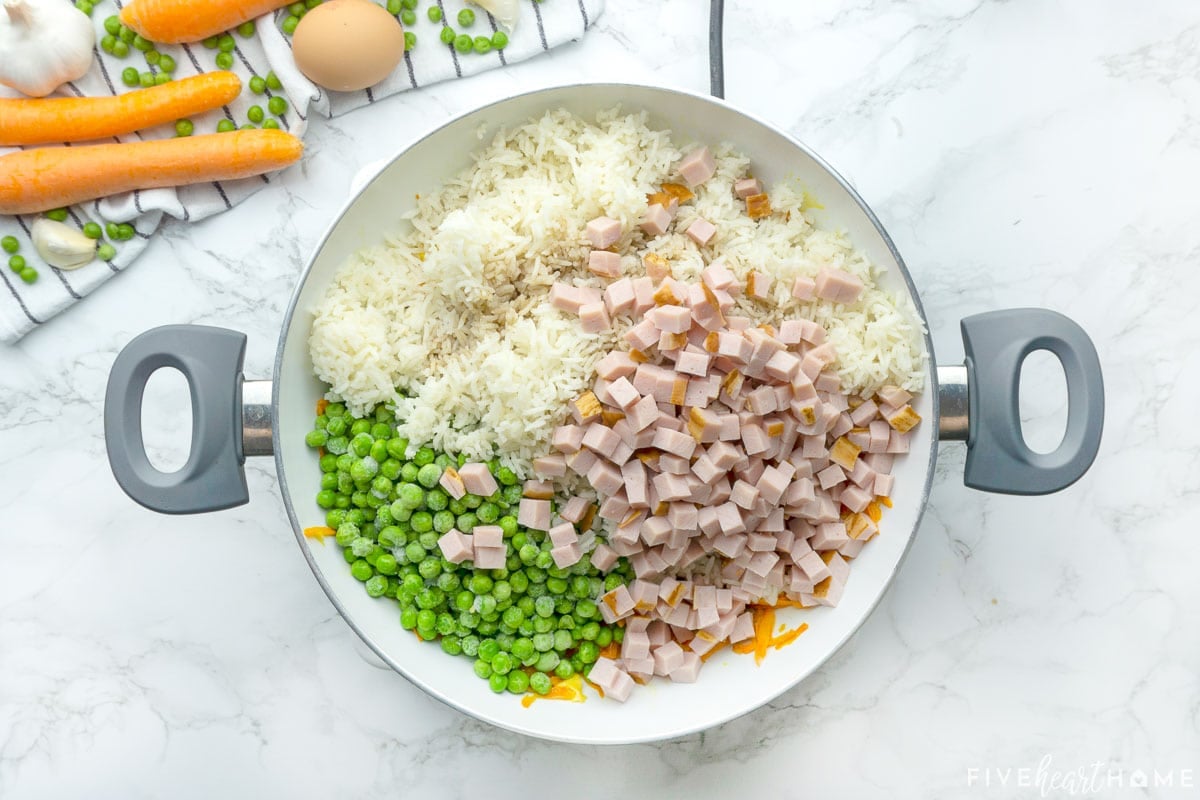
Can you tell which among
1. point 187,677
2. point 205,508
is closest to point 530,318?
point 205,508

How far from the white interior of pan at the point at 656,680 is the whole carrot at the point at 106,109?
1.87 ft

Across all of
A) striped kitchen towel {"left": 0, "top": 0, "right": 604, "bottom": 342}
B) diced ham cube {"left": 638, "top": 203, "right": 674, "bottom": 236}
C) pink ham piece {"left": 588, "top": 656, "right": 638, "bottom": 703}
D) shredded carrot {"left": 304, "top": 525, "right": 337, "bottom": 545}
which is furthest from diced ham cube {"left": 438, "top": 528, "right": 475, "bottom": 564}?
striped kitchen towel {"left": 0, "top": 0, "right": 604, "bottom": 342}

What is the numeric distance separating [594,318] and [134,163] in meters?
1.15

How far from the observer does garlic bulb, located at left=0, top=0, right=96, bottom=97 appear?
6.39ft

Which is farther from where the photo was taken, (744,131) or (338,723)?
(338,723)

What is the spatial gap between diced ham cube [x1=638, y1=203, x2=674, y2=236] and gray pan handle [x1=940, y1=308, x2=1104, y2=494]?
610 mm

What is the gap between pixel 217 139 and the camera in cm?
204

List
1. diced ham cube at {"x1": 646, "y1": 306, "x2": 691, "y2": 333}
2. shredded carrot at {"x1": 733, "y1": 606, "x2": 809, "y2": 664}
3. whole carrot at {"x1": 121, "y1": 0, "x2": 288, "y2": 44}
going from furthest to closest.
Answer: whole carrot at {"x1": 121, "y1": 0, "x2": 288, "y2": 44} < shredded carrot at {"x1": 733, "y1": 606, "x2": 809, "y2": 664} < diced ham cube at {"x1": 646, "y1": 306, "x2": 691, "y2": 333}

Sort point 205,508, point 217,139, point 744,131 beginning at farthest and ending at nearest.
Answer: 1. point 217,139
2. point 744,131
3. point 205,508

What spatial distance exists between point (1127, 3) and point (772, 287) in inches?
46.7

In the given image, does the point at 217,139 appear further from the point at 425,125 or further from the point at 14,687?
the point at 14,687

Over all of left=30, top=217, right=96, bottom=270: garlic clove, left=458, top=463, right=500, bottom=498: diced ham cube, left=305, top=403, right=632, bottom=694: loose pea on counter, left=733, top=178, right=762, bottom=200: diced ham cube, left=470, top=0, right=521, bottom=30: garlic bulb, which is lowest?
left=305, top=403, right=632, bottom=694: loose pea on counter

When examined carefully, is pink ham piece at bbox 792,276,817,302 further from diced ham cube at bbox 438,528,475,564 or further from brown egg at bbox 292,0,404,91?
brown egg at bbox 292,0,404,91

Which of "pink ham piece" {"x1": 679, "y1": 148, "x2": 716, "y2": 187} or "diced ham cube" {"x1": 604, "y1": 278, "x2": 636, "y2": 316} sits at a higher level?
"pink ham piece" {"x1": 679, "y1": 148, "x2": 716, "y2": 187}
